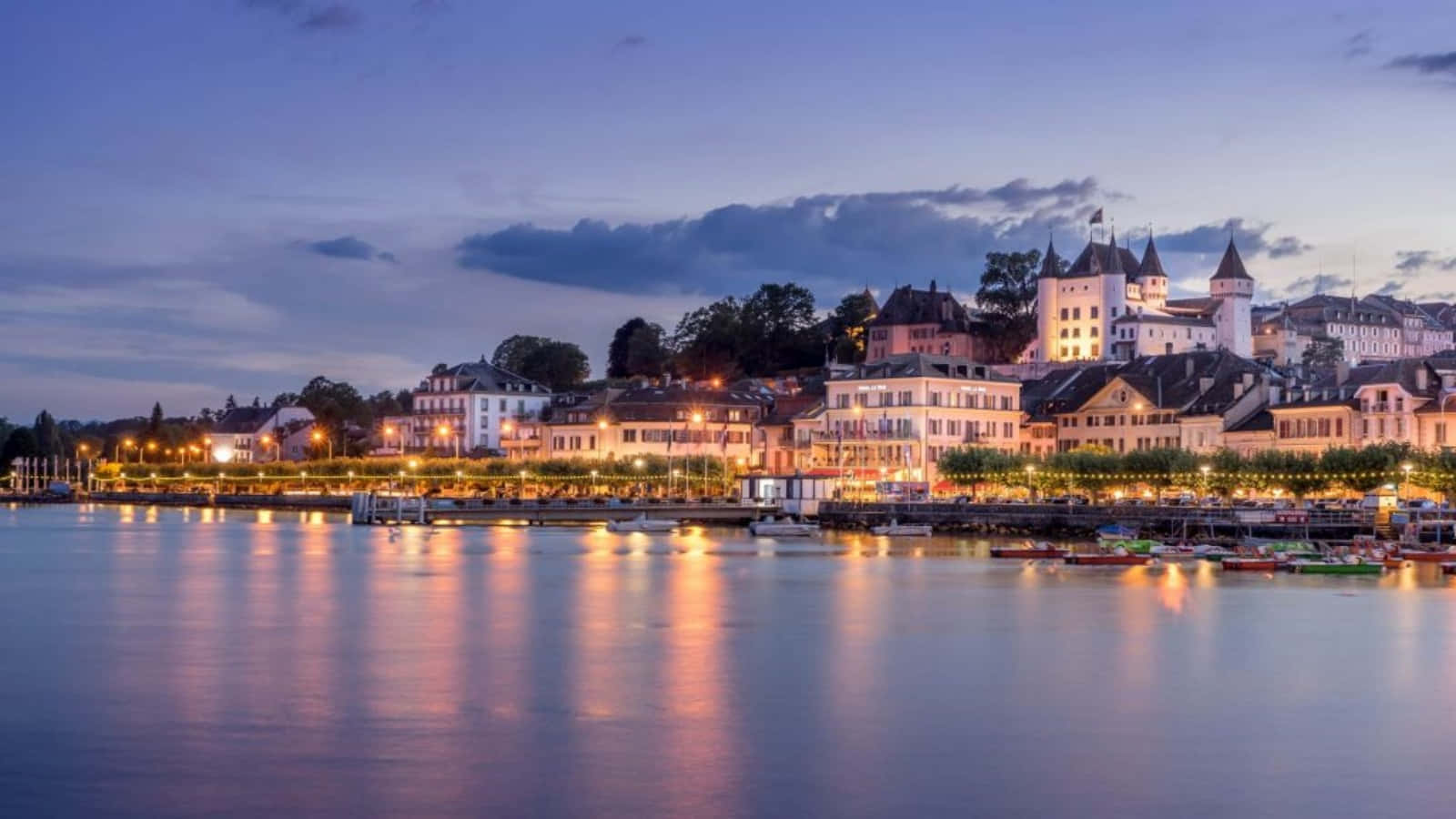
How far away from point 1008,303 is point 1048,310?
25.4ft

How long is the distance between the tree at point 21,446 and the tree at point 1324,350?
12410cm

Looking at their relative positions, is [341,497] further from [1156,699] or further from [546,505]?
[1156,699]

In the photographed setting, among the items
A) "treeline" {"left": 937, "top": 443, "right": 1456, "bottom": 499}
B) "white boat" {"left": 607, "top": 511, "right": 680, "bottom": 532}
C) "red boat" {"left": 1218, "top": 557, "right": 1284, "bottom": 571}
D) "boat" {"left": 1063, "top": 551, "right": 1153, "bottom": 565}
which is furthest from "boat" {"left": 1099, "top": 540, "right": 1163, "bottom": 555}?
"white boat" {"left": 607, "top": 511, "right": 680, "bottom": 532}

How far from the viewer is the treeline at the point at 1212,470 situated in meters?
83.7

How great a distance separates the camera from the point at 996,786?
86.1 feet

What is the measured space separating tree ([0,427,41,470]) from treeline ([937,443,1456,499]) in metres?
118

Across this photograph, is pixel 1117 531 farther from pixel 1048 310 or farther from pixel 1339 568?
pixel 1048 310

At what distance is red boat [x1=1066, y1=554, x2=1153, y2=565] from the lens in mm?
69500

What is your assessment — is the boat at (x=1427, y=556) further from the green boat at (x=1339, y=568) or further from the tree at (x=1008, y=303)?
the tree at (x=1008, y=303)

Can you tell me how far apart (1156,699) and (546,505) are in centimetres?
7512

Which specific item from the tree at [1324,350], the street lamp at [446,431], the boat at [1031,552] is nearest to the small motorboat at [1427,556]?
the boat at [1031,552]

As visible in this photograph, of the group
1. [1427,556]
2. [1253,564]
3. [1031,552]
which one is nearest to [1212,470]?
[1427,556]

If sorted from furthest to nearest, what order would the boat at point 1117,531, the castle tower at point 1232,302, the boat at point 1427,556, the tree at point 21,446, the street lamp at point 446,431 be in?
the tree at point 21,446, the castle tower at point 1232,302, the street lamp at point 446,431, the boat at point 1117,531, the boat at point 1427,556

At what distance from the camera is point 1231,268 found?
157625 millimetres
